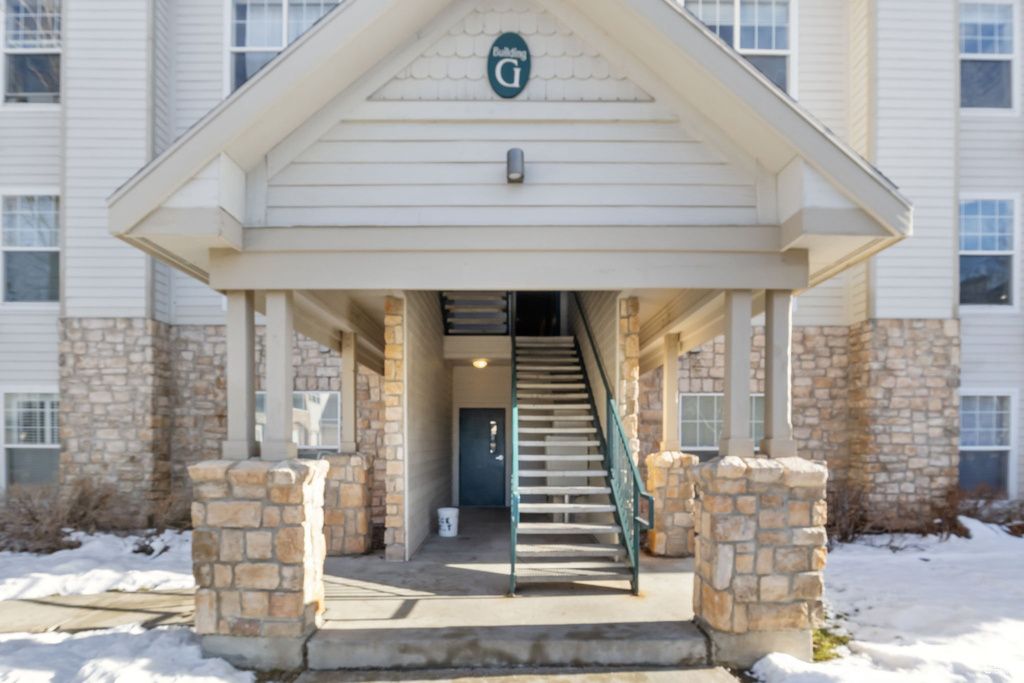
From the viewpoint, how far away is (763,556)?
476 centimetres

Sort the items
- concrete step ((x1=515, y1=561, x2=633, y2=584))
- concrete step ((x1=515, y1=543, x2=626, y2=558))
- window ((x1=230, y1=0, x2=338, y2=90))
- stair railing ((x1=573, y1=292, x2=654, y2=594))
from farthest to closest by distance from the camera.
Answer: window ((x1=230, y1=0, x2=338, y2=90))
concrete step ((x1=515, y1=543, x2=626, y2=558))
concrete step ((x1=515, y1=561, x2=633, y2=584))
stair railing ((x1=573, y1=292, x2=654, y2=594))

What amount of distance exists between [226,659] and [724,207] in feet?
15.8

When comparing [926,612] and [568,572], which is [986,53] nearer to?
[926,612]

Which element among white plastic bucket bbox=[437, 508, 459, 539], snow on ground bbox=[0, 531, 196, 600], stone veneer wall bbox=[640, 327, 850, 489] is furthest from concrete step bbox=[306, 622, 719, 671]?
stone veneer wall bbox=[640, 327, 850, 489]

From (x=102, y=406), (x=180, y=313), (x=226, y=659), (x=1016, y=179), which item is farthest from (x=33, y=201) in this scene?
(x=1016, y=179)

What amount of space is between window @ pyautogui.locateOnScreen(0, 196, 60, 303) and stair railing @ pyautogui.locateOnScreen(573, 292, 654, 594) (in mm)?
8508

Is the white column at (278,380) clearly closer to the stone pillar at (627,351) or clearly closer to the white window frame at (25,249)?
the stone pillar at (627,351)

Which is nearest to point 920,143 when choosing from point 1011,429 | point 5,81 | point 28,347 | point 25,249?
point 1011,429

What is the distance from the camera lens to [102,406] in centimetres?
973

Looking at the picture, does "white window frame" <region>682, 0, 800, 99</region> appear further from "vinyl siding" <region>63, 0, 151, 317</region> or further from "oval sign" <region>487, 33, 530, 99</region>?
"vinyl siding" <region>63, 0, 151, 317</region>

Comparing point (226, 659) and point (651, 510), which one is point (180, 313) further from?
point (651, 510)

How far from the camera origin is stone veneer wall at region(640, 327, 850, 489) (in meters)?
10.5

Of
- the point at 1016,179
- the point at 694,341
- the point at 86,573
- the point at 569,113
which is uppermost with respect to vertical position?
the point at 1016,179

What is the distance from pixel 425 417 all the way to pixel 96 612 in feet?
13.7
